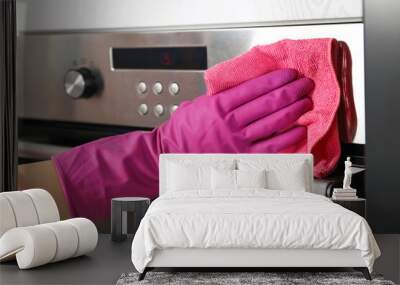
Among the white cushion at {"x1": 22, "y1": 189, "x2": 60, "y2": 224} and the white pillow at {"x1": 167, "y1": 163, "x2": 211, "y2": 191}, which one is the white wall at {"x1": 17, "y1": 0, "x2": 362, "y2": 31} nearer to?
the white pillow at {"x1": 167, "y1": 163, "x2": 211, "y2": 191}

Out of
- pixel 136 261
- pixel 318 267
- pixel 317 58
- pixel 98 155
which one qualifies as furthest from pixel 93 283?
pixel 317 58

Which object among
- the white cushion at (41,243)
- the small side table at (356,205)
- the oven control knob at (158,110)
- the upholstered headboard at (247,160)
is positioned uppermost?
the oven control knob at (158,110)

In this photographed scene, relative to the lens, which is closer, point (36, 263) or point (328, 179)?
point (36, 263)

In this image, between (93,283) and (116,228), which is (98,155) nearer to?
(116,228)

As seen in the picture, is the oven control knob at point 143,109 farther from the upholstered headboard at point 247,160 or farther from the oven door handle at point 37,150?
the oven door handle at point 37,150

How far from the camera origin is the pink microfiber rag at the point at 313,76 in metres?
5.98

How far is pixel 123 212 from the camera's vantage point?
6.10 meters

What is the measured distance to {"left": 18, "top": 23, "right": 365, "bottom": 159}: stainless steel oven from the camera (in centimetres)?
631

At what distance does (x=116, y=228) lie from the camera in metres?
6.09

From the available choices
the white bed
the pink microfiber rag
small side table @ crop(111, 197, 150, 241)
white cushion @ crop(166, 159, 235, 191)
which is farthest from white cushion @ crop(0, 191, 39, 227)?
the pink microfiber rag

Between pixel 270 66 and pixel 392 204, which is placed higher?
pixel 270 66

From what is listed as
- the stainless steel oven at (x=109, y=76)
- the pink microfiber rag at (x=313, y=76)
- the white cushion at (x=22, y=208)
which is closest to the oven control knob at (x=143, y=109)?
the stainless steel oven at (x=109, y=76)

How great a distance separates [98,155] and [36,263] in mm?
1675

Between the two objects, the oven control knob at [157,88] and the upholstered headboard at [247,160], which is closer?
the upholstered headboard at [247,160]
